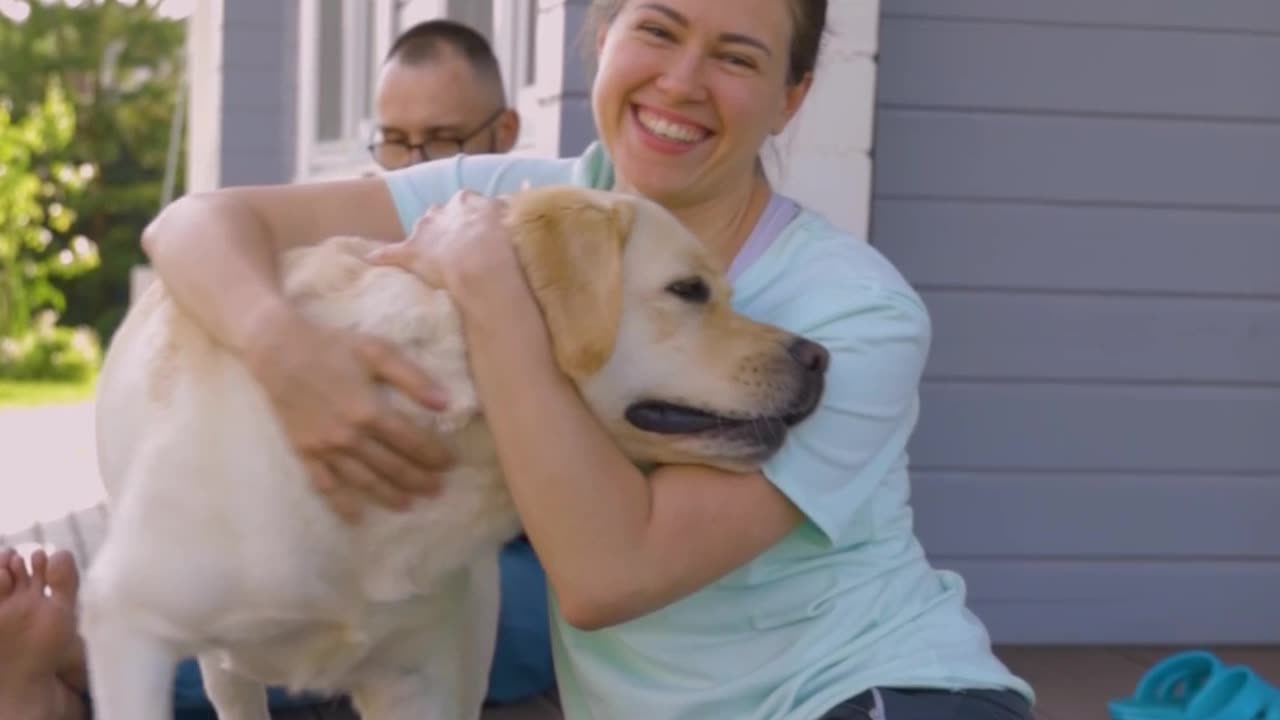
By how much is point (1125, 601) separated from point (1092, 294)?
814 mm

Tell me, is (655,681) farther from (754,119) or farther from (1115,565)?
(1115,565)

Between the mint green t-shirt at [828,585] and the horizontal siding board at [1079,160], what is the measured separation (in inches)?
74.3

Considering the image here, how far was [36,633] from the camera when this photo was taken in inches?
122

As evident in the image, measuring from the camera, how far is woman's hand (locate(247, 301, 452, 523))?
2049 mm

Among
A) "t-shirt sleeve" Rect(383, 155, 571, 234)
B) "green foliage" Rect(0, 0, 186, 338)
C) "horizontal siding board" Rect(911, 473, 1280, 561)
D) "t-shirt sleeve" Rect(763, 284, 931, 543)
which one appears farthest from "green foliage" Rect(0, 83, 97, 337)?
"t-shirt sleeve" Rect(763, 284, 931, 543)

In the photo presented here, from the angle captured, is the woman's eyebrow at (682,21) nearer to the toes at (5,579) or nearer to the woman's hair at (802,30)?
the woman's hair at (802,30)

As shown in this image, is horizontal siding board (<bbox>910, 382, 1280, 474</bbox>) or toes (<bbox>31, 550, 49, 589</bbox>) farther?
horizontal siding board (<bbox>910, 382, 1280, 474</bbox>)

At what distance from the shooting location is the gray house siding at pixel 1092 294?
13.8 ft

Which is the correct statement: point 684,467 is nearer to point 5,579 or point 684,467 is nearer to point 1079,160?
point 5,579

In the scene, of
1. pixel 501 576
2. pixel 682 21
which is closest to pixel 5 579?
pixel 501 576

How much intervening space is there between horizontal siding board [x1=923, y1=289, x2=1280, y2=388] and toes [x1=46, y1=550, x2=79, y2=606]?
214 centimetres

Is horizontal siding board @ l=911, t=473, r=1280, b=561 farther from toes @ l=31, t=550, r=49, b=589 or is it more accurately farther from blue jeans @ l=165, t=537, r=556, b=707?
toes @ l=31, t=550, r=49, b=589

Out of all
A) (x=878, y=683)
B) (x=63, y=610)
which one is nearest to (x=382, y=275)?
(x=878, y=683)

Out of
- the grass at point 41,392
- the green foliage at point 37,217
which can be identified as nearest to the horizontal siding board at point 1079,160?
the grass at point 41,392
